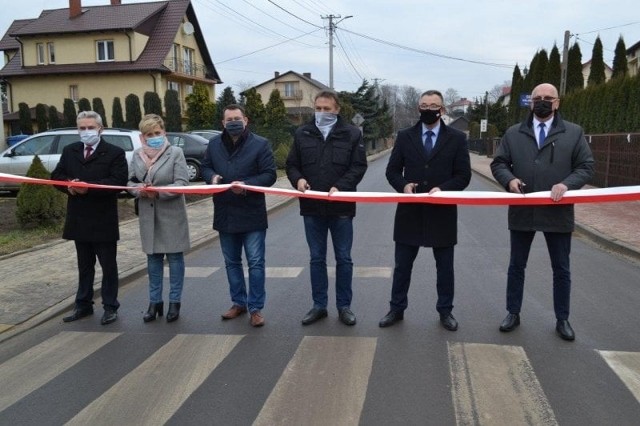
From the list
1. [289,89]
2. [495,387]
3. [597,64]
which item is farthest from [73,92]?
[495,387]

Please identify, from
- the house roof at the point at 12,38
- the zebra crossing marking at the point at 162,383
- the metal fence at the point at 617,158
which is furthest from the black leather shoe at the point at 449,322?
the house roof at the point at 12,38

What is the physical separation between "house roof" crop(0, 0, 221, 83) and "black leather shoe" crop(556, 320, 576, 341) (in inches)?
1585

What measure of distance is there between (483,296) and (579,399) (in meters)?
2.53

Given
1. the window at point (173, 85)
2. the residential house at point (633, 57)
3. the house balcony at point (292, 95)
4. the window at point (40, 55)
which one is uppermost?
the residential house at point (633, 57)

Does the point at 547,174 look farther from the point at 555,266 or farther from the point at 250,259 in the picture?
the point at 250,259

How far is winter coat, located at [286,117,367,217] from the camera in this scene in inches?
209

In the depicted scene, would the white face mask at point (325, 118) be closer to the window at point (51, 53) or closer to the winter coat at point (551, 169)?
the winter coat at point (551, 169)

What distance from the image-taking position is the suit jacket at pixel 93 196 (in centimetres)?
545

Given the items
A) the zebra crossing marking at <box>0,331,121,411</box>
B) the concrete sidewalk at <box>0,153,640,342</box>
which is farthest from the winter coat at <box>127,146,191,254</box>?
the concrete sidewalk at <box>0,153,640,342</box>

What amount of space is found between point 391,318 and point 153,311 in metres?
2.28

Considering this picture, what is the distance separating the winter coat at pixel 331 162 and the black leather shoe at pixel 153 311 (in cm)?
170

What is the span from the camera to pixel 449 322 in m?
5.15

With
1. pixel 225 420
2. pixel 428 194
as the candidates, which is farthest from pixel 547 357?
pixel 225 420

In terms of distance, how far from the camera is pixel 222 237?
5527mm
